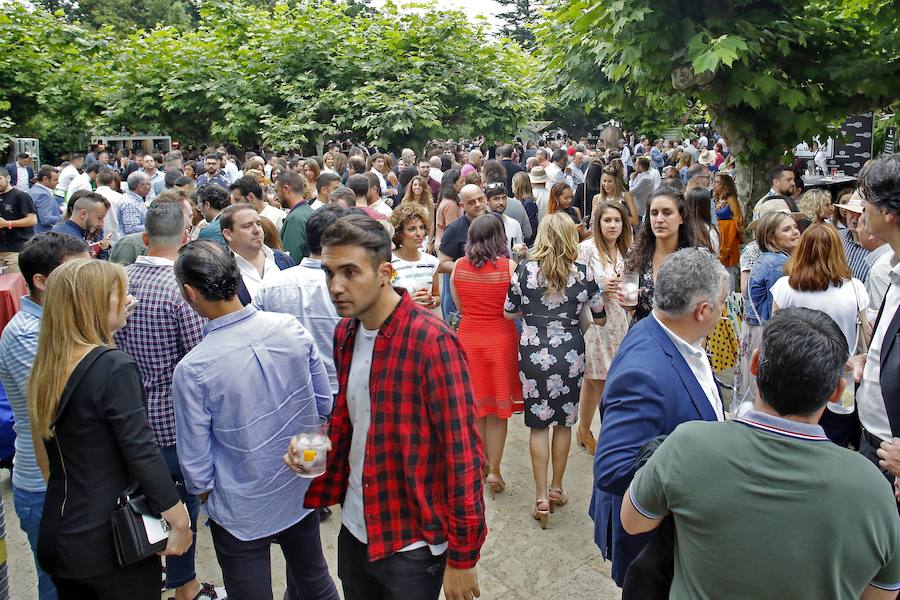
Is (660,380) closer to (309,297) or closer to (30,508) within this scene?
(309,297)

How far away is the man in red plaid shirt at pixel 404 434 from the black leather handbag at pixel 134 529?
1.95 ft

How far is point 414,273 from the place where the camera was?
514 centimetres

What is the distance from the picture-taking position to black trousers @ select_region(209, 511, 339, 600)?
2.96 m

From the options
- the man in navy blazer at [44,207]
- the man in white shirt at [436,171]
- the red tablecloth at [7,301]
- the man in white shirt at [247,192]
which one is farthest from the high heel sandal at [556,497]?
the man in navy blazer at [44,207]

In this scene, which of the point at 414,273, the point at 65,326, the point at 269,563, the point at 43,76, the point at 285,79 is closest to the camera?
the point at 65,326

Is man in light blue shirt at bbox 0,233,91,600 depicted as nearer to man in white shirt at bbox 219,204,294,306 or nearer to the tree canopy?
man in white shirt at bbox 219,204,294,306

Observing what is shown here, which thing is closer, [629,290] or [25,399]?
[25,399]

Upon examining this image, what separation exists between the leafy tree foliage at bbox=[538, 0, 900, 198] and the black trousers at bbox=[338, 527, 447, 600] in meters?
5.62

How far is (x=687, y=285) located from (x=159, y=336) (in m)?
2.56

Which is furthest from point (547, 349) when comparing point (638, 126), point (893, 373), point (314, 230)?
point (638, 126)

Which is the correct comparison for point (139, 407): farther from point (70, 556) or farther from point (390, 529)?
point (390, 529)

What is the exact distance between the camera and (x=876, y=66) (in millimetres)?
7535

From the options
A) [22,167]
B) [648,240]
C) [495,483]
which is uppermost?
[648,240]

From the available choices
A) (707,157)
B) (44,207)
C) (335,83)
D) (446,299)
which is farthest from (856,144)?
(44,207)
